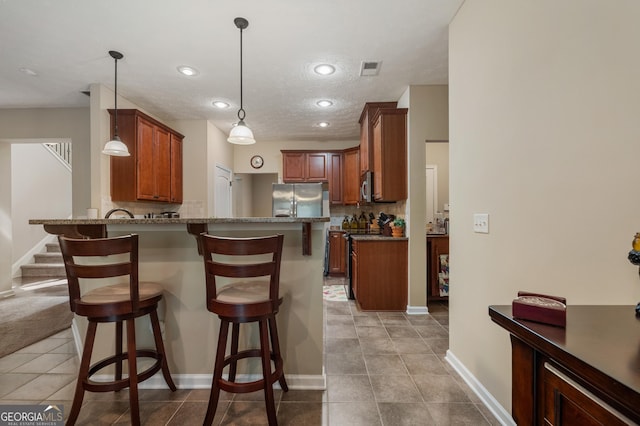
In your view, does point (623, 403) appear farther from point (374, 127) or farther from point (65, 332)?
point (65, 332)

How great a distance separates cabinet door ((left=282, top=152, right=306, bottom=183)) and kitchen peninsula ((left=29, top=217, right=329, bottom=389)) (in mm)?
3680

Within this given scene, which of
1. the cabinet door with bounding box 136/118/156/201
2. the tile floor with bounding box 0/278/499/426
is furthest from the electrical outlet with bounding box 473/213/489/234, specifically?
the cabinet door with bounding box 136/118/156/201

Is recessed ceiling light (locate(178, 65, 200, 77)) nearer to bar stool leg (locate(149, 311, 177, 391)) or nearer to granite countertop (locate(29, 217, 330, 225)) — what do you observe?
granite countertop (locate(29, 217, 330, 225))

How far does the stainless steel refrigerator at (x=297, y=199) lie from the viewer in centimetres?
518

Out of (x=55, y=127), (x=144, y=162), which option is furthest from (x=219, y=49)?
(x=55, y=127)

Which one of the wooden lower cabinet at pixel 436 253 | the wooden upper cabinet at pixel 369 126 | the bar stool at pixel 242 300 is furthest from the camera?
the wooden upper cabinet at pixel 369 126

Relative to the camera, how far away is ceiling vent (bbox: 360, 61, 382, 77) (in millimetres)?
2855

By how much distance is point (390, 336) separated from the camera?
270cm

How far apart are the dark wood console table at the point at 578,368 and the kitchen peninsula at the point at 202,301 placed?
4.06 ft

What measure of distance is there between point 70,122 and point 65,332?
3001mm

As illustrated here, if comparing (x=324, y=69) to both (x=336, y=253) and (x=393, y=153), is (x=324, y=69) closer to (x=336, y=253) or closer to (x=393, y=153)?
(x=393, y=153)

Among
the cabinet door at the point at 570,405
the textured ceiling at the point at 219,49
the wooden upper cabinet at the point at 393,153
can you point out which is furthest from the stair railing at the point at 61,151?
the cabinet door at the point at 570,405

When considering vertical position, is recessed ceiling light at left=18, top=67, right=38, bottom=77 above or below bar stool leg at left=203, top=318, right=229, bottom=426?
above

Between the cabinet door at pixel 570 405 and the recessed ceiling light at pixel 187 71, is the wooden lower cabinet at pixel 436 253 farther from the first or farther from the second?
the recessed ceiling light at pixel 187 71
